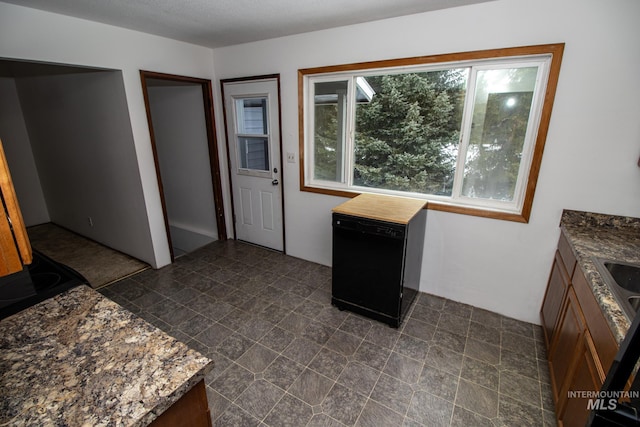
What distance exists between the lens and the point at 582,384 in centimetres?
131

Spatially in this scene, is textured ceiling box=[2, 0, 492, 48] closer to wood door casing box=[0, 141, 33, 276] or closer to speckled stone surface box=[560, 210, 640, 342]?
speckled stone surface box=[560, 210, 640, 342]

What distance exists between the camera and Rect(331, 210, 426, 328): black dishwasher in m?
2.18

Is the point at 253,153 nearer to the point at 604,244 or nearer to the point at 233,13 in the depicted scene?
the point at 233,13

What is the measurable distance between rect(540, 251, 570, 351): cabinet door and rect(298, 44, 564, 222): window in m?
0.44

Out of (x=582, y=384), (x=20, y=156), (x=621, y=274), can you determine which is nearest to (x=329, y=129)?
(x=621, y=274)

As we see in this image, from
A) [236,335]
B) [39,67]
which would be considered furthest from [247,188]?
[39,67]

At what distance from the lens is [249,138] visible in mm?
3621

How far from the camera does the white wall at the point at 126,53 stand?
2178 millimetres

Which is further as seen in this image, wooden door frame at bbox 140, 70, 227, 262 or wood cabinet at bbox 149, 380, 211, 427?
wooden door frame at bbox 140, 70, 227, 262

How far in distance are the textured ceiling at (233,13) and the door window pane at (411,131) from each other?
54 centimetres

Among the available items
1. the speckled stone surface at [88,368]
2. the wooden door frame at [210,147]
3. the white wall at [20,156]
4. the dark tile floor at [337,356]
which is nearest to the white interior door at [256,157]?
the wooden door frame at [210,147]

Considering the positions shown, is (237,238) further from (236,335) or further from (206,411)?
(206,411)

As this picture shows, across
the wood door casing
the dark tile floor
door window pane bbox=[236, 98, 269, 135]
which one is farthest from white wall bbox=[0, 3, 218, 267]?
the wood door casing

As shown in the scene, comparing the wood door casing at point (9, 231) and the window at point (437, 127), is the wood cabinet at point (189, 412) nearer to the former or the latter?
the wood door casing at point (9, 231)
